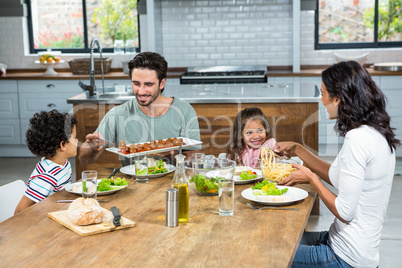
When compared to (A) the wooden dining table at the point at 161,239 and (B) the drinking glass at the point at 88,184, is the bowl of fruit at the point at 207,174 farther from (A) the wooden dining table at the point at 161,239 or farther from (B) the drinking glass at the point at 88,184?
(B) the drinking glass at the point at 88,184

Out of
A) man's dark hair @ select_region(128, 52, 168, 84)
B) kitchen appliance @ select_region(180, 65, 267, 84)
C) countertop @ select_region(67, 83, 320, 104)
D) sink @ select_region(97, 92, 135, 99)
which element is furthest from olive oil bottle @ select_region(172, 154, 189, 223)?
kitchen appliance @ select_region(180, 65, 267, 84)

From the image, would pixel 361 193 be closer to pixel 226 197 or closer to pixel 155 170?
pixel 226 197

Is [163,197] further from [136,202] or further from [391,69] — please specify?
[391,69]

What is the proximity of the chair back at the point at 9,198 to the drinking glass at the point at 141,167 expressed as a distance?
1.94ft

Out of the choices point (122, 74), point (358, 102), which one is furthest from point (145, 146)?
point (122, 74)

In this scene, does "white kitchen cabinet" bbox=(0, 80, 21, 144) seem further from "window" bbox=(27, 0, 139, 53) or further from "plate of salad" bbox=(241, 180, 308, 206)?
"plate of salad" bbox=(241, 180, 308, 206)

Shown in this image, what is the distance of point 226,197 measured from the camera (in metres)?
2.00

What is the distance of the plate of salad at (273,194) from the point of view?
213 centimetres

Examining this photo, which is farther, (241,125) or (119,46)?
(119,46)

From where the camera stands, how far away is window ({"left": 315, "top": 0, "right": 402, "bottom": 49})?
21.6 ft

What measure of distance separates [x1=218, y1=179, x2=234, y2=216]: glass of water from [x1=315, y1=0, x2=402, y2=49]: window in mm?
5096

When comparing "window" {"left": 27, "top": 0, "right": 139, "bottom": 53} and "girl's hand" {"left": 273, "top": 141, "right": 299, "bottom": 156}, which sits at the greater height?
"window" {"left": 27, "top": 0, "right": 139, "bottom": 53}

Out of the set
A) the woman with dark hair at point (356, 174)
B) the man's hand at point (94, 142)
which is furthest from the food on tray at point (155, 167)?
the woman with dark hair at point (356, 174)

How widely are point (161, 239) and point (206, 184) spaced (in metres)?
0.52
